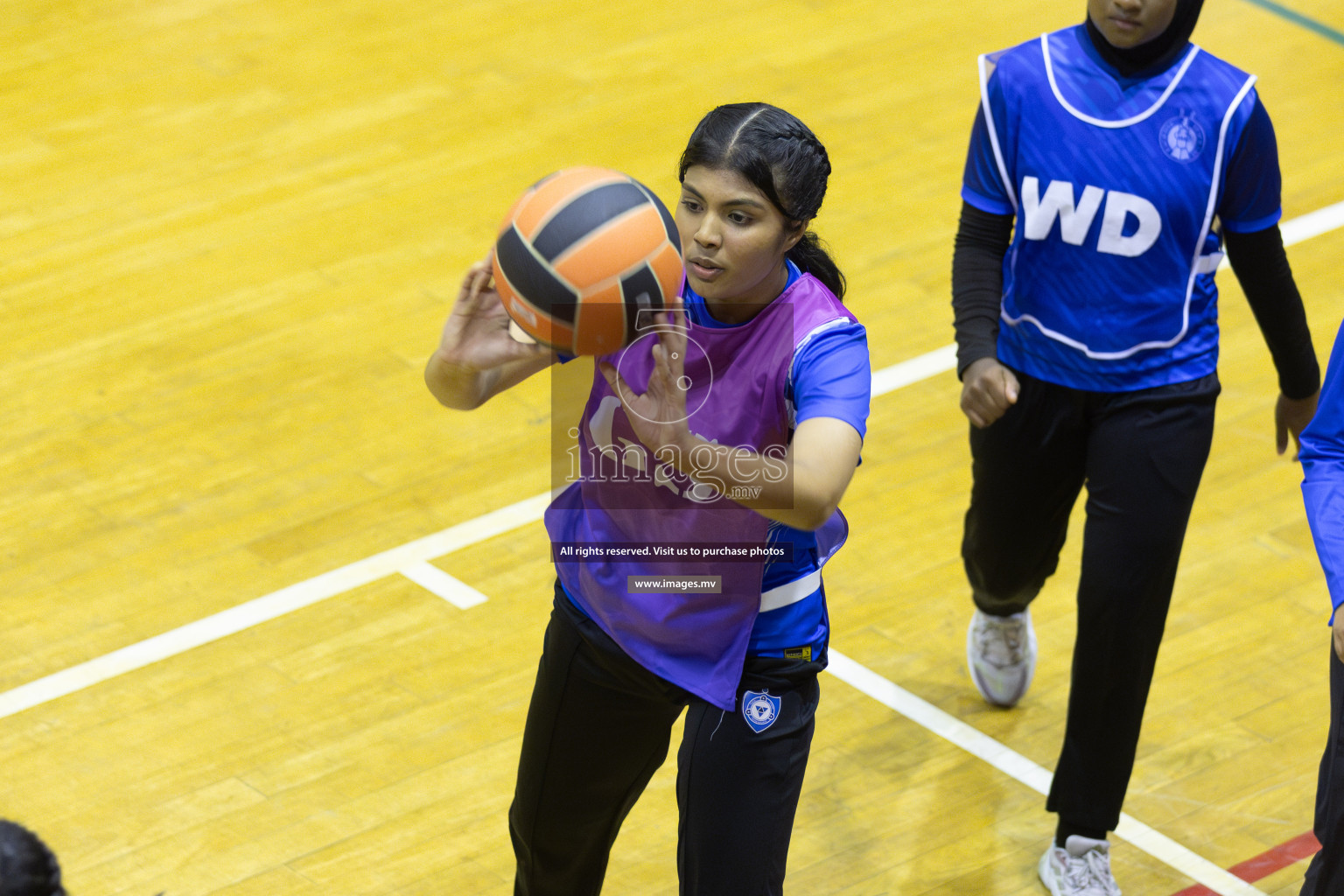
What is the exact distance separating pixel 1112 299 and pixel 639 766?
5.38 ft

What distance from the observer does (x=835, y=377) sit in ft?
10.7

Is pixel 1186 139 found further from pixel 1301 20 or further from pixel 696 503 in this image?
pixel 1301 20

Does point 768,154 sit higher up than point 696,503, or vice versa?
point 768,154

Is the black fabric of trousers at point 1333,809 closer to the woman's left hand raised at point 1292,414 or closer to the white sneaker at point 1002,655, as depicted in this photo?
the woman's left hand raised at point 1292,414

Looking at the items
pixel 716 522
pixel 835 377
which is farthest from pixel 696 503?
pixel 835 377

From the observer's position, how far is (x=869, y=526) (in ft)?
20.0

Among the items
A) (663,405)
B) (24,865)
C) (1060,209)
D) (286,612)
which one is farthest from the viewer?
(286,612)

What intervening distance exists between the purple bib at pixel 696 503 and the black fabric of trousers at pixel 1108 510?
120 cm

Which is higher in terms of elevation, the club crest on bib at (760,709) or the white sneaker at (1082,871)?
the club crest on bib at (760,709)

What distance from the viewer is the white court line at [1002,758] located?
4672mm

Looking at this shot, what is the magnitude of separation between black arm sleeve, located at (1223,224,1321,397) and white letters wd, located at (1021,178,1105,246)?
13.8 inches

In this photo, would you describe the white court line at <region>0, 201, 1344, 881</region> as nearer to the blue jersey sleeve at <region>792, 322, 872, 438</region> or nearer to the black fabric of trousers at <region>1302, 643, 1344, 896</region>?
the black fabric of trousers at <region>1302, 643, 1344, 896</region>

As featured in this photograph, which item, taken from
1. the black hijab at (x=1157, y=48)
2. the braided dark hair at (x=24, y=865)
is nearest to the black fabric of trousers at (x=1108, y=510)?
the black hijab at (x=1157, y=48)

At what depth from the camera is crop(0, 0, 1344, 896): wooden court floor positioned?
4.83 m
